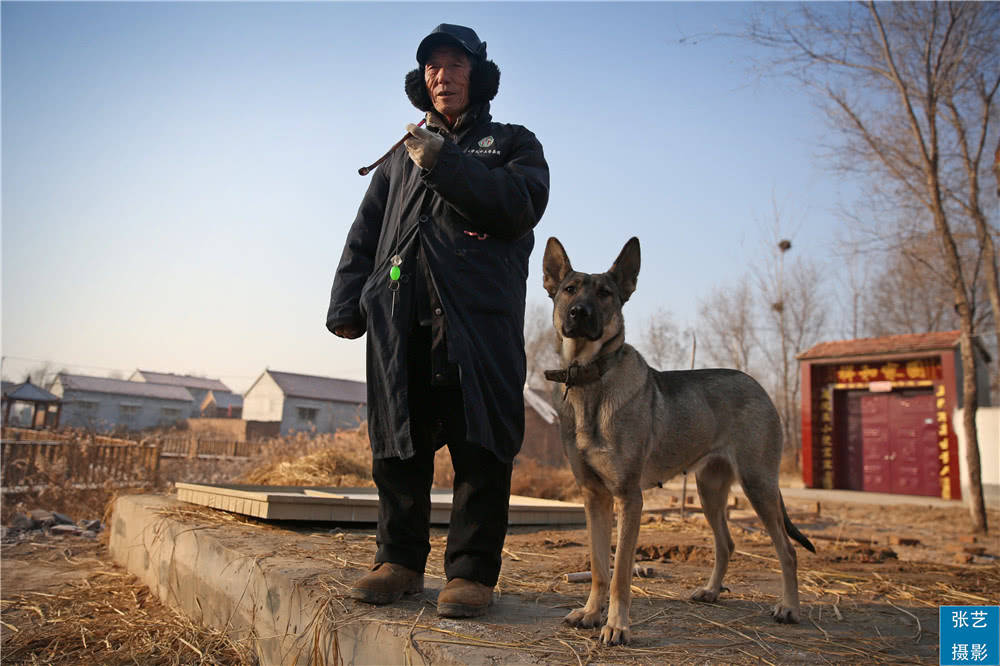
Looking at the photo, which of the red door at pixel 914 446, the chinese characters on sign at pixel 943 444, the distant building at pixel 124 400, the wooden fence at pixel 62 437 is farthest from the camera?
the distant building at pixel 124 400

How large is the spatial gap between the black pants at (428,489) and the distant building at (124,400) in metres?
62.8

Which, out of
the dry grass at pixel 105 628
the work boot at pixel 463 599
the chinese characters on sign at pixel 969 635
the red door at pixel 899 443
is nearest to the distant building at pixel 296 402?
the red door at pixel 899 443

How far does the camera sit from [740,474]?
3.70m

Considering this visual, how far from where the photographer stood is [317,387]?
189ft

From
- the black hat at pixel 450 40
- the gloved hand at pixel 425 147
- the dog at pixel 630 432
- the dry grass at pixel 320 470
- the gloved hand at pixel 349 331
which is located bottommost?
the dry grass at pixel 320 470

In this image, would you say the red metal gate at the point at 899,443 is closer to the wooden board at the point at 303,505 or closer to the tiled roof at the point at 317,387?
the wooden board at the point at 303,505

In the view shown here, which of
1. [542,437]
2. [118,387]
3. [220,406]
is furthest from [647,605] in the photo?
[220,406]

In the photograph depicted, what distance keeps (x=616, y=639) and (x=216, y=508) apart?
473 centimetres

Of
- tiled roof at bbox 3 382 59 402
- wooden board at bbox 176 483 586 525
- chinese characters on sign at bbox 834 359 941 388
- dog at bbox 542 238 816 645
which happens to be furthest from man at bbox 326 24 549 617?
tiled roof at bbox 3 382 59 402

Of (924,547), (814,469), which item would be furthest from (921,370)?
(924,547)

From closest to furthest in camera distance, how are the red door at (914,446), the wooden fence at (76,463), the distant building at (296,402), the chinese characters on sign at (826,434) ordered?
the wooden fence at (76,463)
the red door at (914,446)
the chinese characters on sign at (826,434)
the distant building at (296,402)

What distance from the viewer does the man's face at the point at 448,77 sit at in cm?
314

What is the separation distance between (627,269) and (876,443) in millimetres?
18965

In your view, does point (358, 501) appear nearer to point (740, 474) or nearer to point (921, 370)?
point (740, 474)
